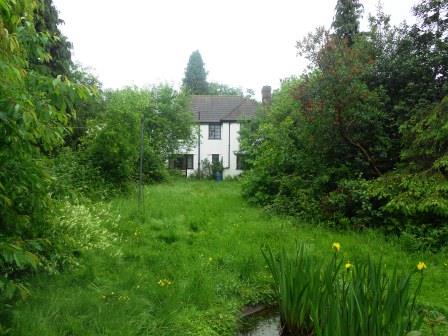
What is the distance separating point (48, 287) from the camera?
13.1ft

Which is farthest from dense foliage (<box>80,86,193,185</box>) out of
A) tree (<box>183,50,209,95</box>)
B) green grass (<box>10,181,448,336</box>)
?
tree (<box>183,50,209,95</box>)

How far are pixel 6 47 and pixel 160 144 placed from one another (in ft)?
61.8

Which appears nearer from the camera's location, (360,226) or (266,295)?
(266,295)

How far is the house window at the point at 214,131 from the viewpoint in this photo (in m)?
28.4

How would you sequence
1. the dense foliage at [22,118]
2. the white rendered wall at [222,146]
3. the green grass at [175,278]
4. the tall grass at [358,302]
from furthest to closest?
the white rendered wall at [222,146] < the green grass at [175,278] < the tall grass at [358,302] < the dense foliage at [22,118]

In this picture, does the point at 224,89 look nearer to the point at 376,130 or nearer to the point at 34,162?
the point at 376,130

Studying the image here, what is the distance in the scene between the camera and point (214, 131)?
93.7 feet

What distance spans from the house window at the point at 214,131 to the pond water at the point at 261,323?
2425 cm

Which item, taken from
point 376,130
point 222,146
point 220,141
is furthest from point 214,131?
point 376,130

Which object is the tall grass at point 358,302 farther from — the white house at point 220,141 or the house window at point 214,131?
the house window at point 214,131

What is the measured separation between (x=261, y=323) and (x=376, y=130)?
19.6 feet

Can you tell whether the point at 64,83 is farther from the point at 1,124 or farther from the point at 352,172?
the point at 352,172

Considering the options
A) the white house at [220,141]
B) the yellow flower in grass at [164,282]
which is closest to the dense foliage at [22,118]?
the yellow flower in grass at [164,282]

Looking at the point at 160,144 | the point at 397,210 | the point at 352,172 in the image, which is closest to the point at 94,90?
the point at 397,210
